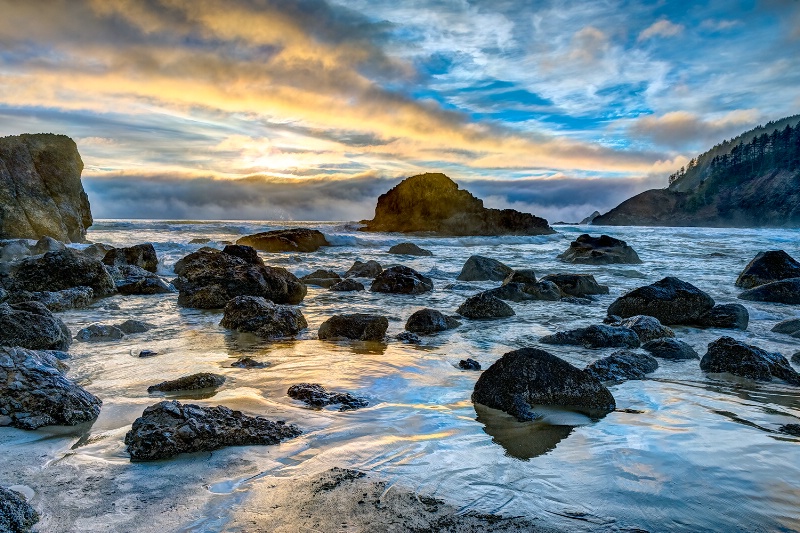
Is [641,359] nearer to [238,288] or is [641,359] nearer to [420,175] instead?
[238,288]

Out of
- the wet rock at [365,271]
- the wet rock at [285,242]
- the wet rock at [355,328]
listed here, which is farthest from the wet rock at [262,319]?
the wet rock at [285,242]

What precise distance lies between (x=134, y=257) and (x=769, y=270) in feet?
52.5

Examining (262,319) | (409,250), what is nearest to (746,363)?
(262,319)

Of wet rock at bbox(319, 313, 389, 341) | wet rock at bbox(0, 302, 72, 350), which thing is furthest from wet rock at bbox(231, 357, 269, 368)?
wet rock at bbox(0, 302, 72, 350)

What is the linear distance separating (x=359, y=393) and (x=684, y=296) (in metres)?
6.03

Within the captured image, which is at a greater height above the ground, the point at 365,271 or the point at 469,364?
the point at 365,271

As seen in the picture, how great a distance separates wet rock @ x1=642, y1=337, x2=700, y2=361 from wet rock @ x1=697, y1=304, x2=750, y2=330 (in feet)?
7.19

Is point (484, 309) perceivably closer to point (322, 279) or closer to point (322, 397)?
point (322, 397)

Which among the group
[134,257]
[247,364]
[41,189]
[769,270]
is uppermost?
[41,189]

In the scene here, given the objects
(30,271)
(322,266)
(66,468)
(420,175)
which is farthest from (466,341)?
(420,175)

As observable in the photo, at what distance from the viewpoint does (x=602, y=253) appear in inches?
719

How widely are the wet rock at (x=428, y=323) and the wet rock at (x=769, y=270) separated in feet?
27.3

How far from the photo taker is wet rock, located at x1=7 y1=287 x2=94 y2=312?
7911 mm

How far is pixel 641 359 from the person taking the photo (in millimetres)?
4879
